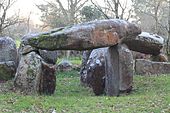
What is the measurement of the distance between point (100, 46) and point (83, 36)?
0.71 m

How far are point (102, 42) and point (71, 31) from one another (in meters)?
1.08

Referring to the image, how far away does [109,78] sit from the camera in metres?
13.8

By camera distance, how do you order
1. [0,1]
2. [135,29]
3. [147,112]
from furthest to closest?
[0,1], [135,29], [147,112]

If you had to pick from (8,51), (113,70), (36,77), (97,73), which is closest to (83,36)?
(113,70)

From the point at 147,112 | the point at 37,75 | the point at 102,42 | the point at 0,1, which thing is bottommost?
the point at 147,112

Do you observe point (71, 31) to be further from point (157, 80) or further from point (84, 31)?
point (157, 80)

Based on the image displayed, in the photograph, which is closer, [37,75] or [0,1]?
[37,75]

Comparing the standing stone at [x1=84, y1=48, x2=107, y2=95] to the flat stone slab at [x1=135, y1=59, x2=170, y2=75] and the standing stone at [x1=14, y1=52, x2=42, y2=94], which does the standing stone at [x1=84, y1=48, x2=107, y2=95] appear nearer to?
the standing stone at [x1=14, y1=52, x2=42, y2=94]

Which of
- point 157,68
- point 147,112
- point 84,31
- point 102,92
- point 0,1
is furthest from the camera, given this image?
point 0,1

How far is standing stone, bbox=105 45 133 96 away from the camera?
13688mm

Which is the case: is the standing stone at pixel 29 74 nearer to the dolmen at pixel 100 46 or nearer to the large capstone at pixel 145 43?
the dolmen at pixel 100 46

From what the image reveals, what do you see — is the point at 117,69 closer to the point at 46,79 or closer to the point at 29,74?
the point at 46,79

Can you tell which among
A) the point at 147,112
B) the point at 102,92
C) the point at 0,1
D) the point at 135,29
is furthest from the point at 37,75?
the point at 0,1

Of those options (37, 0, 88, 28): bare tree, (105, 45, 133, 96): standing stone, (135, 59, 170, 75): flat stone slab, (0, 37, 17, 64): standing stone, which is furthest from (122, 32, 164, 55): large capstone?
(37, 0, 88, 28): bare tree
